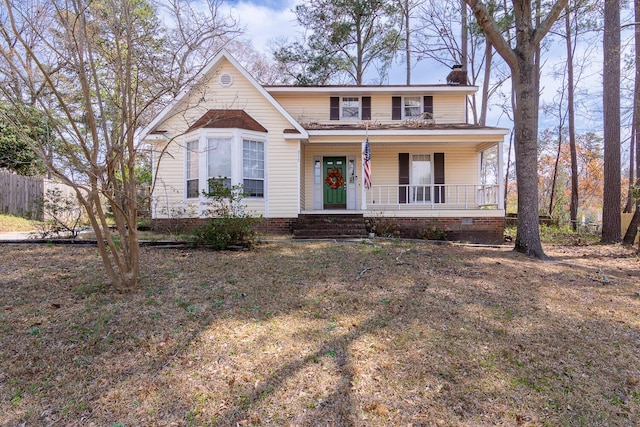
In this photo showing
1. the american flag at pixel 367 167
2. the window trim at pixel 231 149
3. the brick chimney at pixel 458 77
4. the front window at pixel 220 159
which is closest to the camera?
the window trim at pixel 231 149

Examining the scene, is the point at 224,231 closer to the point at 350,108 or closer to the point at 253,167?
the point at 253,167

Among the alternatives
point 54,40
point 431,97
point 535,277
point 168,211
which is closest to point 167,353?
point 54,40

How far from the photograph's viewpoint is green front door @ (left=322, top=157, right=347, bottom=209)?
43.5 feet

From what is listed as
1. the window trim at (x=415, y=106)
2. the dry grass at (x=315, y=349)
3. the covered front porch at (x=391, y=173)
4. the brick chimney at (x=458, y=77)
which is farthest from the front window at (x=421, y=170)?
the dry grass at (x=315, y=349)

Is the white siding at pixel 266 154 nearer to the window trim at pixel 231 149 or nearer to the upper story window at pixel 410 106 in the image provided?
the window trim at pixel 231 149

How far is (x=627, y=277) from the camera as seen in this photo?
642cm

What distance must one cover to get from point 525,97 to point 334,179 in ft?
22.4

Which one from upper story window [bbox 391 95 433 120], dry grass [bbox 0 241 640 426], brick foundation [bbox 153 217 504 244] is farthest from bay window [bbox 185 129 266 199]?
upper story window [bbox 391 95 433 120]

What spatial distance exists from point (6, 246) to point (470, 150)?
1398 cm

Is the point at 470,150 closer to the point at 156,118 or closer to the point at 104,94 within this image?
the point at 156,118

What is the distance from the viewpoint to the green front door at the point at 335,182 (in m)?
13.3

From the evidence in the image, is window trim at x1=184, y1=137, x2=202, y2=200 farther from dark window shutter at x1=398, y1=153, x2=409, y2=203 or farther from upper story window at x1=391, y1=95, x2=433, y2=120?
upper story window at x1=391, y1=95, x2=433, y2=120

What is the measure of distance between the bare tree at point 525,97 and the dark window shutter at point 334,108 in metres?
6.27

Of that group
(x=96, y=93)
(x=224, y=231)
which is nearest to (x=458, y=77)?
(x=224, y=231)
